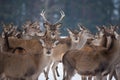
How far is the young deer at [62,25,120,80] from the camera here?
10367 mm

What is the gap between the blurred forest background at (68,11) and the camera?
32469mm

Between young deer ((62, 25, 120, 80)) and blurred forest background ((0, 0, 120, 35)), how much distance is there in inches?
824

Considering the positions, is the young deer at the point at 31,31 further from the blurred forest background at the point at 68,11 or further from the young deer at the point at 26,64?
the blurred forest background at the point at 68,11

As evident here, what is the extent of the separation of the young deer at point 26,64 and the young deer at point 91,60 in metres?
0.66

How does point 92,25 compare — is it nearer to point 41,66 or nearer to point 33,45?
point 33,45

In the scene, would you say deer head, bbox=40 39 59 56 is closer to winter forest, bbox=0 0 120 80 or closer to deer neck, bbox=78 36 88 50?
winter forest, bbox=0 0 120 80

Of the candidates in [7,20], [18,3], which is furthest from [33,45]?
[18,3]

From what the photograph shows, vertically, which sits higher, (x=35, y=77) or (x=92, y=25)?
(x=35, y=77)

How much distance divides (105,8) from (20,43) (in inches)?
847

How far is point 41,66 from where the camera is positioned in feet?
32.6

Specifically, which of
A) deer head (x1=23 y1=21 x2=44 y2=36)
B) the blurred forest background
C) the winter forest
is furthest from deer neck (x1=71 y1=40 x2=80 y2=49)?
the blurred forest background

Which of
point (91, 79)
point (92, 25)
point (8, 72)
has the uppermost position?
point (8, 72)

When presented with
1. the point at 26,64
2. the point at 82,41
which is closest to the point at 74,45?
the point at 82,41

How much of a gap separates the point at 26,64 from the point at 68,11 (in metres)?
24.0
